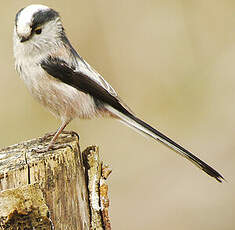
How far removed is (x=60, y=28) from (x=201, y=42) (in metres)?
2.54

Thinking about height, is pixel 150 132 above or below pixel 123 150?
below

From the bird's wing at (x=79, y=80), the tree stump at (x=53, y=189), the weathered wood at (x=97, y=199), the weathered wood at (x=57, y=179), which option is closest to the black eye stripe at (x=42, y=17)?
the bird's wing at (x=79, y=80)

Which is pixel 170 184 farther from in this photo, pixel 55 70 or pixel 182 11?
pixel 55 70

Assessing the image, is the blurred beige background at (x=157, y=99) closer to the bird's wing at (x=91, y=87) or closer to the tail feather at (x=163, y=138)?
the bird's wing at (x=91, y=87)

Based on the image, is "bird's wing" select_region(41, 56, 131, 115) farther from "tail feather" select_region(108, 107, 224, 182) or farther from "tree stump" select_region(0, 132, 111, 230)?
"tree stump" select_region(0, 132, 111, 230)

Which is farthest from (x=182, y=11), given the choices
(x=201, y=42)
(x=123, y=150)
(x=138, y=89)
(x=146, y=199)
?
(x=146, y=199)

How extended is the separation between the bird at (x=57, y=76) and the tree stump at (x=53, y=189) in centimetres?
49

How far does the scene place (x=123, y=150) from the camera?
630 cm

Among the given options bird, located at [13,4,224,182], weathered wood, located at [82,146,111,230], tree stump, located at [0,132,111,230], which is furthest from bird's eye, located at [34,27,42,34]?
weathered wood, located at [82,146,111,230]

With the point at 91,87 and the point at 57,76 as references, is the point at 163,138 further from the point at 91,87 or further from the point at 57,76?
the point at 57,76

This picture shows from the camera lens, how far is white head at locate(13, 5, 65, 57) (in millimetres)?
3570

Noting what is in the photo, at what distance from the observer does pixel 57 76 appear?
368cm

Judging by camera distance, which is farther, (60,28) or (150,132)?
(60,28)

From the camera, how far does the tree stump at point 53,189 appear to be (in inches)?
102
